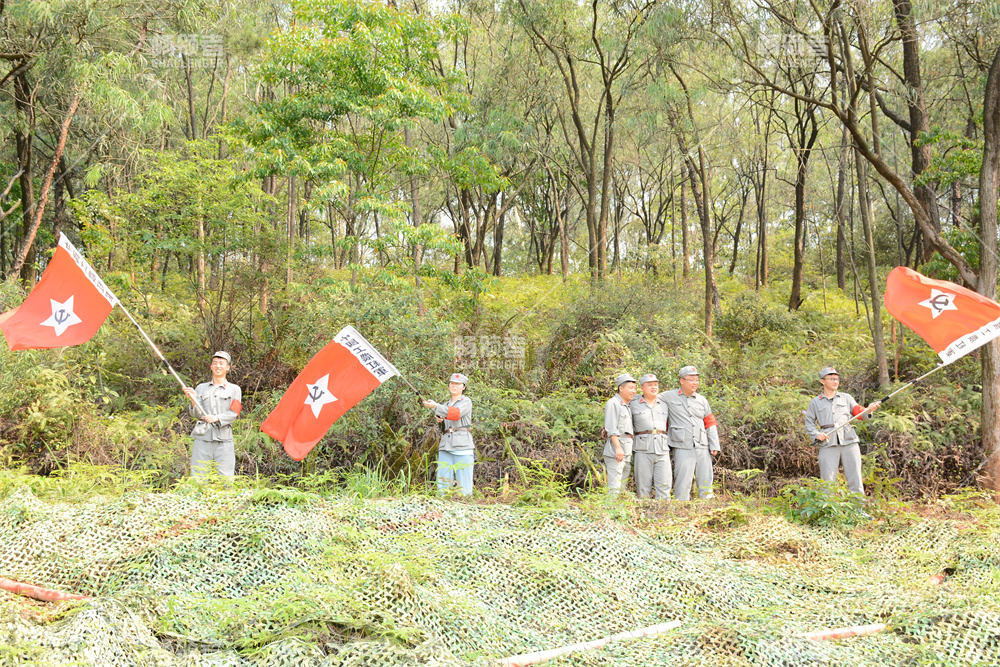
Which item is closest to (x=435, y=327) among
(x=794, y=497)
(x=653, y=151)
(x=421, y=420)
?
(x=421, y=420)

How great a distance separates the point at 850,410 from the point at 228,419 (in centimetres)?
705

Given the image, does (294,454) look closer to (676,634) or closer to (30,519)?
(30,519)

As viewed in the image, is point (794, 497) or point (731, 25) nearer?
point (794, 497)

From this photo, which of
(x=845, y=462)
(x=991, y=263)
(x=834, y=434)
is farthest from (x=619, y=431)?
(x=991, y=263)

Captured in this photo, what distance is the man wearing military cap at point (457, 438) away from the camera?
309 inches

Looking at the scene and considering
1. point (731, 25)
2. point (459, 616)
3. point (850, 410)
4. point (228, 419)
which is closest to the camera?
point (459, 616)

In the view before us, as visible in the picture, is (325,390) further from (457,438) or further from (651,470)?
(651,470)

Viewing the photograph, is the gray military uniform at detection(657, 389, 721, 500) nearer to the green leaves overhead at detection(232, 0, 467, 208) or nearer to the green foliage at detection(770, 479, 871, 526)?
the green foliage at detection(770, 479, 871, 526)

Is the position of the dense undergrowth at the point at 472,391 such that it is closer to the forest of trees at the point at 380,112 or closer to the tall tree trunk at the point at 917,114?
the forest of trees at the point at 380,112

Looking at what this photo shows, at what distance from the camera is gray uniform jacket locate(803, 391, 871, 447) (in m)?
8.35

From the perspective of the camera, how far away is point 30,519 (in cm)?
466

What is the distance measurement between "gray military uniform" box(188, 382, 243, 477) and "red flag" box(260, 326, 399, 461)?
2.91 feet

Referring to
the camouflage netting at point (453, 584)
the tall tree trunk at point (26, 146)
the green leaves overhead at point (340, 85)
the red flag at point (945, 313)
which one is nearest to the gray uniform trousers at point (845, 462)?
the red flag at point (945, 313)

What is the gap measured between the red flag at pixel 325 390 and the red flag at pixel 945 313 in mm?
5216
